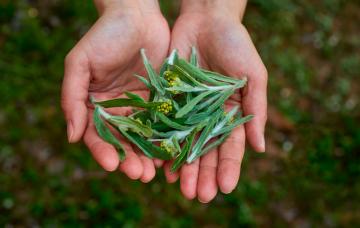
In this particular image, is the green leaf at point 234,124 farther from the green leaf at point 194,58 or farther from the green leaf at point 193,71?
the green leaf at point 194,58

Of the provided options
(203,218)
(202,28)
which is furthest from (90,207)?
(202,28)

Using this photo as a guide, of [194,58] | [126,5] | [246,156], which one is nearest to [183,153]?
[194,58]

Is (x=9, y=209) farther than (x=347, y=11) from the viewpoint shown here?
No

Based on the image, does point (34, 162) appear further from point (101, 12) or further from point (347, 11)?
point (347, 11)

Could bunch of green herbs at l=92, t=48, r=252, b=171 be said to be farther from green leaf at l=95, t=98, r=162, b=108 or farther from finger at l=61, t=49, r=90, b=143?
finger at l=61, t=49, r=90, b=143

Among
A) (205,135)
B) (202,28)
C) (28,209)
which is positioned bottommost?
(28,209)

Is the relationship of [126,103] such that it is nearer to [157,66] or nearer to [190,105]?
[190,105]
